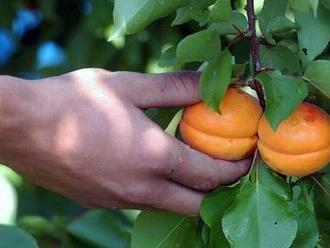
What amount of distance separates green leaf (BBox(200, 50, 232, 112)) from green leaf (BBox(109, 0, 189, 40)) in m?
0.10

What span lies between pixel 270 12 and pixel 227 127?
192mm

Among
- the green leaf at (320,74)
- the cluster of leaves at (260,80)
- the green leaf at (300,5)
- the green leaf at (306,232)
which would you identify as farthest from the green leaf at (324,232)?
the green leaf at (300,5)

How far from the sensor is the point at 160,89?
137 cm

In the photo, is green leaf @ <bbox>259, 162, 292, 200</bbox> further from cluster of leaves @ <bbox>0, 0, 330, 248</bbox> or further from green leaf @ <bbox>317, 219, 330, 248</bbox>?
green leaf @ <bbox>317, 219, 330, 248</bbox>

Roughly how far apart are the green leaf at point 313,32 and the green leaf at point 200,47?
12 cm

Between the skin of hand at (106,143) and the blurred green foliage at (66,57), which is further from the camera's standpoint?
the blurred green foliage at (66,57)

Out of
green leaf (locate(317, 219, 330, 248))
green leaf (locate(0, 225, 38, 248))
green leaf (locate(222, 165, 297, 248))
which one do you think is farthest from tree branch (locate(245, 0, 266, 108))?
green leaf (locate(0, 225, 38, 248))

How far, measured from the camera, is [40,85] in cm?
131

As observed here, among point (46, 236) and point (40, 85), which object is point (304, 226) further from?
point (46, 236)

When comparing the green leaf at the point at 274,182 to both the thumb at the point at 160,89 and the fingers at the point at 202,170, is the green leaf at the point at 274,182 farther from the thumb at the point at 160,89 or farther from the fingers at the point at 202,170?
the thumb at the point at 160,89

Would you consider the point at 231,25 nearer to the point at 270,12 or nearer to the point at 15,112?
the point at 270,12

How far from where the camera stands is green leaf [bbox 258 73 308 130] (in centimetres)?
126

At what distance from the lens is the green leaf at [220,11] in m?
1.25

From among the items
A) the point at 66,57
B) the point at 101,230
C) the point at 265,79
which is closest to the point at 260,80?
the point at 265,79
